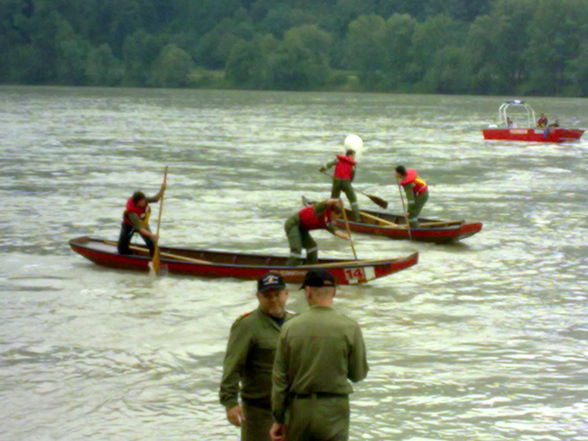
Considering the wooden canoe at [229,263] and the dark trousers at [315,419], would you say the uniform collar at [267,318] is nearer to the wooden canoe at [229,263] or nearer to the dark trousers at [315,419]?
the dark trousers at [315,419]

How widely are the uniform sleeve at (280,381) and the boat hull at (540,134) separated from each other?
41134 mm

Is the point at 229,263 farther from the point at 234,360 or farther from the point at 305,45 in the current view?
the point at 305,45

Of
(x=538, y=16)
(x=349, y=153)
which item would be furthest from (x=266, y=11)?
(x=349, y=153)

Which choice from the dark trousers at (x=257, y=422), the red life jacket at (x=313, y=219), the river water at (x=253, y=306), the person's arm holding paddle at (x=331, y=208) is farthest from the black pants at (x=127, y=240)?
the dark trousers at (x=257, y=422)

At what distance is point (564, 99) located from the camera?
108812mm

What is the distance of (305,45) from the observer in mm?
134625

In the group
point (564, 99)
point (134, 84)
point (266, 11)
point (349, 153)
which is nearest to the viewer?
point (349, 153)

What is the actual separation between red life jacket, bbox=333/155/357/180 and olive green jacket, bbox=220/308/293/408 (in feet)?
44.9

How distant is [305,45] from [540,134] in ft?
297

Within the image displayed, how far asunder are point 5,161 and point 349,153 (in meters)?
20.0

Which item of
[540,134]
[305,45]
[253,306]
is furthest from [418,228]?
[305,45]

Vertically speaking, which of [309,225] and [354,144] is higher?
[354,144]

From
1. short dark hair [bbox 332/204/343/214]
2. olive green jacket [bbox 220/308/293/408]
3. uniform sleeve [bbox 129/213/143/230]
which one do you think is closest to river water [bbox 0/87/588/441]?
uniform sleeve [bbox 129/213/143/230]

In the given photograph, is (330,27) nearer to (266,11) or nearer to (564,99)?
(266,11)
